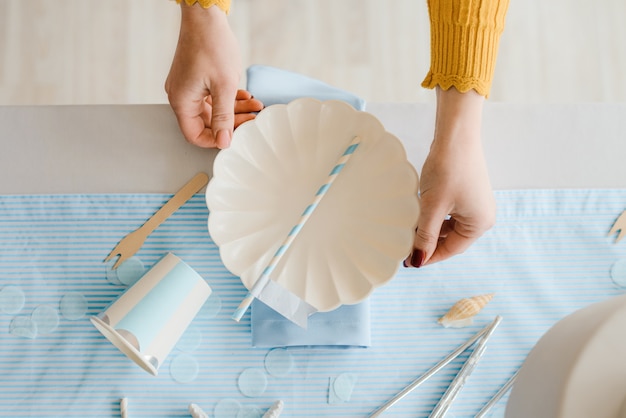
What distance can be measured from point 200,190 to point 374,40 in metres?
0.80

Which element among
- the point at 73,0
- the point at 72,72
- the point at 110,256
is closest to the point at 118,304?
the point at 110,256

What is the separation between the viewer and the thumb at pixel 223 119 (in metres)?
0.59

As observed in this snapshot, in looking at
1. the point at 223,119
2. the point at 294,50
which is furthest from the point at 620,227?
the point at 294,50

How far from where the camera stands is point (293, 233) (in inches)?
21.6

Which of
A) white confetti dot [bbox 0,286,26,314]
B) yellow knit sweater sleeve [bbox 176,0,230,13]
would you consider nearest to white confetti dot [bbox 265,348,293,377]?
white confetti dot [bbox 0,286,26,314]

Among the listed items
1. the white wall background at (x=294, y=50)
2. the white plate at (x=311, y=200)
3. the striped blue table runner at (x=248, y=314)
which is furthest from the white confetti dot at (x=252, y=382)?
the white wall background at (x=294, y=50)

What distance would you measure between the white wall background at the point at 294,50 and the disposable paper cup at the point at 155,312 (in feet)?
2.62

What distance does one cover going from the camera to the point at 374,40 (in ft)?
4.16

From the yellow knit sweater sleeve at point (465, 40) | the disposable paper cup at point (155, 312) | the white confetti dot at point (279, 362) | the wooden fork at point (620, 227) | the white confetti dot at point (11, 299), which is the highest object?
the yellow knit sweater sleeve at point (465, 40)

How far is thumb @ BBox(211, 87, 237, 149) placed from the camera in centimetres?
59

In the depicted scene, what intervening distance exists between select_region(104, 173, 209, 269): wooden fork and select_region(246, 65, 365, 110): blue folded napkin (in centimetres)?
12

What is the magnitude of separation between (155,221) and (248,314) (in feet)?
0.51

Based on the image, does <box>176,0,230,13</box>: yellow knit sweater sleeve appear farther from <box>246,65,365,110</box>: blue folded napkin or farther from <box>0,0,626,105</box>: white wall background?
<box>0,0,626,105</box>: white wall background

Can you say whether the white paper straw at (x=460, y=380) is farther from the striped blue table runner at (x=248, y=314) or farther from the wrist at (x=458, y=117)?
the wrist at (x=458, y=117)
